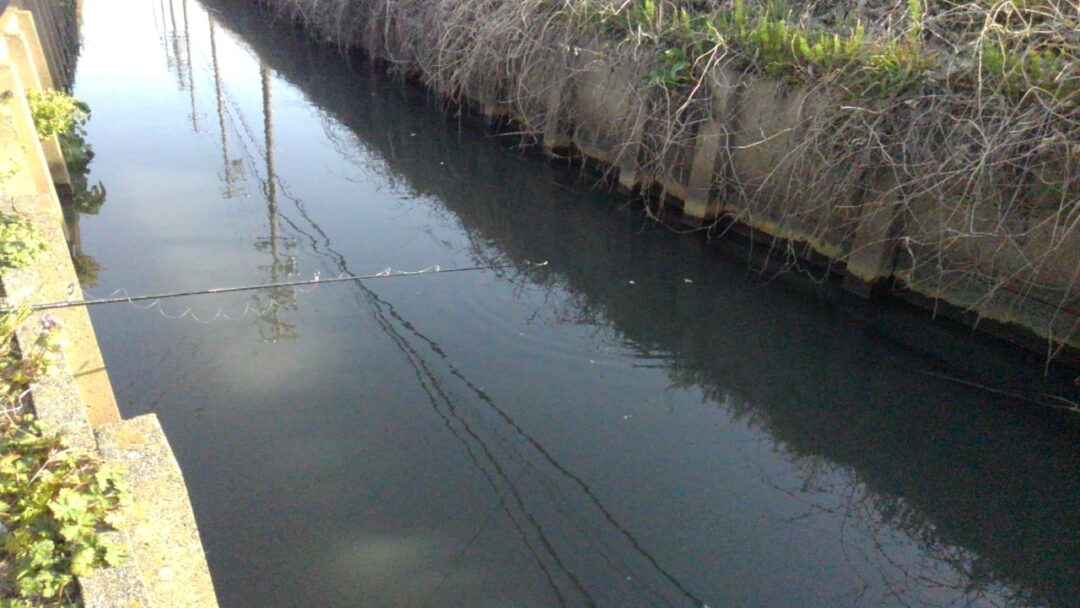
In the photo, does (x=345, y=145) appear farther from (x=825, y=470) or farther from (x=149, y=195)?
(x=825, y=470)

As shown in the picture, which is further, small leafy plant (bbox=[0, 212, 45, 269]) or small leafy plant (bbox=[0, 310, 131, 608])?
small leafy plant (bbox=[0, 212, 45, 269])

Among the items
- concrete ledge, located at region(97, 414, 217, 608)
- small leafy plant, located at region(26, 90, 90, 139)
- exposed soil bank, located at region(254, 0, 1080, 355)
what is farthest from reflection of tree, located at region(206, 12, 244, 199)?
concrete ledge, located at region(97, 414, 217, 608)

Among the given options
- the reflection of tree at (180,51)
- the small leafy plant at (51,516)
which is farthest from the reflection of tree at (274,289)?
the reflection of tree at (180,51)

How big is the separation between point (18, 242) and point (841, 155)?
5.01 m

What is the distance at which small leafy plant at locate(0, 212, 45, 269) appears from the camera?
3.74 meters

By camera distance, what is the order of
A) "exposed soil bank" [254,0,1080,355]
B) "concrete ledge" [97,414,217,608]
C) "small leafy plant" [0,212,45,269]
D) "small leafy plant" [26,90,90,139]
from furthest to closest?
"small leafy plant" [26,90,90,139] < "exposed soil bank" [254,0,1080,355] < "small leafy plant" [0,212,45,269] < "concrete ledge" [97,414,217,608]

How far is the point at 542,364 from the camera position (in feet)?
17.8

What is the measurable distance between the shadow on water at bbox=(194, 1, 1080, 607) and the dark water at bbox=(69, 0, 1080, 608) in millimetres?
17

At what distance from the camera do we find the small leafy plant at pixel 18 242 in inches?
147

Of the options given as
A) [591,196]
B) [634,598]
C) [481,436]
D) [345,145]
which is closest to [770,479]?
[634,598]

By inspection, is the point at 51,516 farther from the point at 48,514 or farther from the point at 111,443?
the point at 111,443

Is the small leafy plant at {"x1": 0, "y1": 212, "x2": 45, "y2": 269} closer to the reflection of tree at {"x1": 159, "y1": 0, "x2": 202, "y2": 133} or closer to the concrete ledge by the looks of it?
the concrete ledge

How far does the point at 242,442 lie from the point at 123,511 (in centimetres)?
223

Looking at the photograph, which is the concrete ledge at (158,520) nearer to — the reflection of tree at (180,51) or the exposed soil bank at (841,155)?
the exposed soil bank at (841,155)
